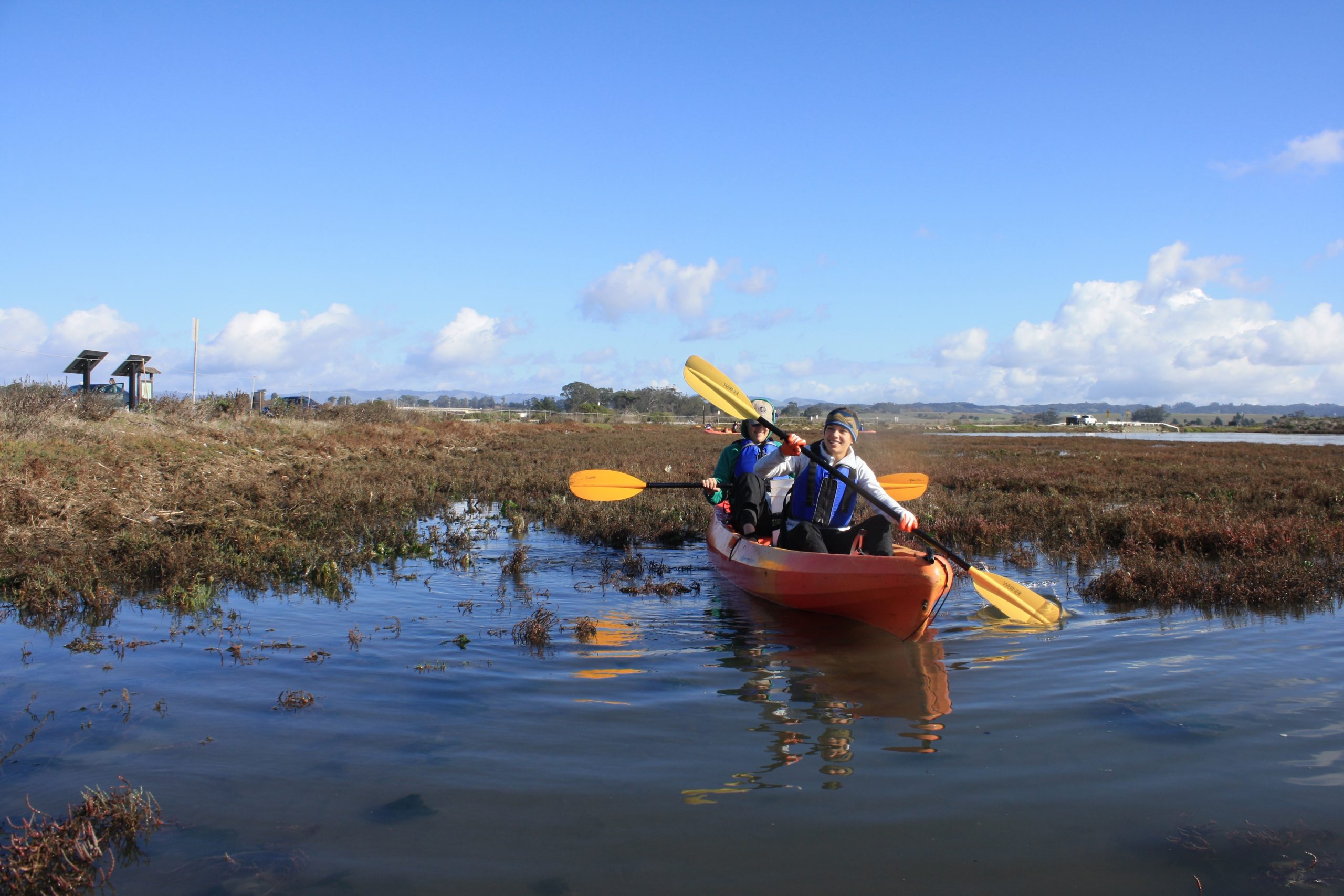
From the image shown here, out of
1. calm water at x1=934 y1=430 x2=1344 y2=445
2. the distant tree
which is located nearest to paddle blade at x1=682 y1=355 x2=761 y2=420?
calm water at x1=934 y1=430 x2=1344 y2=445

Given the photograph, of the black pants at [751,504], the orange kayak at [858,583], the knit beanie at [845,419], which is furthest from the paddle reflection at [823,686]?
the knit beanie at [845,419]

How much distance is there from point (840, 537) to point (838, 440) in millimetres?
971

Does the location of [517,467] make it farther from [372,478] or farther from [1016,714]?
[1016,714]

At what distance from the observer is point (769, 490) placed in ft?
30.1

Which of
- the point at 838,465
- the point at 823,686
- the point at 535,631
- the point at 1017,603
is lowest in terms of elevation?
the point at 823,686

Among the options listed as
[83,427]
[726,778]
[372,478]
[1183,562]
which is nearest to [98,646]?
[726,778]

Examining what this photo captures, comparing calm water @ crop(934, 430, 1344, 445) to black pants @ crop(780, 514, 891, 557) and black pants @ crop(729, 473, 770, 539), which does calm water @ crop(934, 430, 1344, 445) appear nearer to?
black pants @ crop(729, 473, 770, 539)

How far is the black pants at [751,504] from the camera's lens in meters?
8.82

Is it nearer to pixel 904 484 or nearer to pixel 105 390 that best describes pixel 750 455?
pixel 904 484

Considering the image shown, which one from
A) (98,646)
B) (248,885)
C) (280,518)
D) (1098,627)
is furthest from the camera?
(280,518)

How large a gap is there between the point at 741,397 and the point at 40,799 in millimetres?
6952

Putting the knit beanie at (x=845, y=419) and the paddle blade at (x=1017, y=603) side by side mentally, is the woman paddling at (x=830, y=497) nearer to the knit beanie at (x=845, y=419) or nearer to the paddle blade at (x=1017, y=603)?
the knit beanie at (x=845, y=419)

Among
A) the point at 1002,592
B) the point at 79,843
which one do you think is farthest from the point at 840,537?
the point at 79,843

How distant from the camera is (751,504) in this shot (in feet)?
29.0
